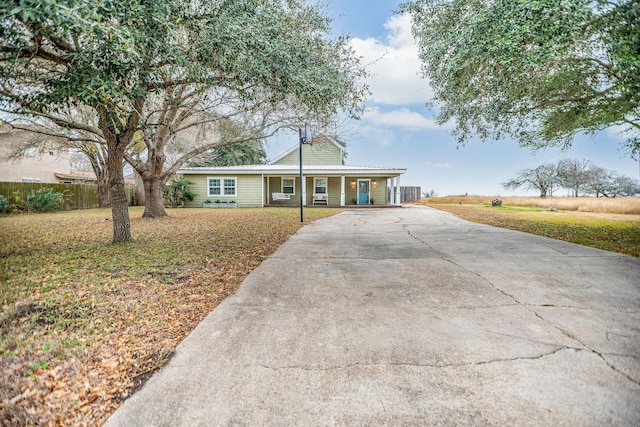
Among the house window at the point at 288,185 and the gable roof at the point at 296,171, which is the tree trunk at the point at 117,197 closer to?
the gable roof at the point at 296,171

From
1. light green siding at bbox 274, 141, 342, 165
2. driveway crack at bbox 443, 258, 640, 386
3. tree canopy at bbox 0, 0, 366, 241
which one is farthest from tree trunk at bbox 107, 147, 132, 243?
light green siding at bbox 274, 141, 342, 165

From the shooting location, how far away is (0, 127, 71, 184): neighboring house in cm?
1789

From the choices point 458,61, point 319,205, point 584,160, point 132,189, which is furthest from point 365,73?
point 584,160

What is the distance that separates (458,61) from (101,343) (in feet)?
24.7

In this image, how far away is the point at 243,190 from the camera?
2069 centimetres

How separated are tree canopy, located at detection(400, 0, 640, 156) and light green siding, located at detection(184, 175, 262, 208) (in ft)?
43.6

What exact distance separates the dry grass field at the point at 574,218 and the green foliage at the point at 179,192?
16.6m

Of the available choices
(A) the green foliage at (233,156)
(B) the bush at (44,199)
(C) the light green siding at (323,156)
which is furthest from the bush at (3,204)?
(C) the light green siding at (323,156)

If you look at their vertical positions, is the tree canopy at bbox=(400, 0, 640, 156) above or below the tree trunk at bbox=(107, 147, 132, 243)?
above

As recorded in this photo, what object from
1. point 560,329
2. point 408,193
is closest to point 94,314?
point 560,329

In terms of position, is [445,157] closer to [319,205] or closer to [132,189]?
[319,205]

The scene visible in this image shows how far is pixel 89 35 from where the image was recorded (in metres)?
3.23

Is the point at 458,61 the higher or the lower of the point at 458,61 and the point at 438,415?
the higher

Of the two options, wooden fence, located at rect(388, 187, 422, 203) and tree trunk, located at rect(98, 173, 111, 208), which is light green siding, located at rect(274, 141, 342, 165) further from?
tree trunk, located at rect(98, 173, 111, 208)
